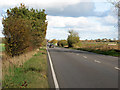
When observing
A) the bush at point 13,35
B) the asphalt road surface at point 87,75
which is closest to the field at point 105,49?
the asphalt road surface at point 87,75

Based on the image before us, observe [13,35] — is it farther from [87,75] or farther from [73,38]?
[73,38]

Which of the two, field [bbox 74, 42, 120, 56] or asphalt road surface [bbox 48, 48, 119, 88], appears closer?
asphalt road surface [bbox 48, 48, 119, 88]

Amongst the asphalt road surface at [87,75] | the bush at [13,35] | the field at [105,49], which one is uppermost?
the bush at [13,35]

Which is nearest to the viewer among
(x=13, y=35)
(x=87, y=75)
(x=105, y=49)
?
(x=87, y=75)

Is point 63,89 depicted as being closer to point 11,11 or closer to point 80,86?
point 80,86

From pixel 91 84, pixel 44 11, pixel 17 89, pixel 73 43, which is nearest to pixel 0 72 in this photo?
pixel 17 89

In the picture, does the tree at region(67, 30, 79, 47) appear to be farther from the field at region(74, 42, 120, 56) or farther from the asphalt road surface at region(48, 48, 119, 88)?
the asphalt road surface at region(48, 48, 119, 88)

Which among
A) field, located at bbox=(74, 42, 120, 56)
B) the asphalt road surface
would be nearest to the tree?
field, located at bbox=(74, 42, 120, 56)

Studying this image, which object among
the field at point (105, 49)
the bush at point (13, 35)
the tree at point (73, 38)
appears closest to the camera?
the bush at point (13, 35)

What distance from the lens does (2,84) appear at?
24.8ft

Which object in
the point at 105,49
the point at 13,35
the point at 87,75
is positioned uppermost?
the point at 13,35

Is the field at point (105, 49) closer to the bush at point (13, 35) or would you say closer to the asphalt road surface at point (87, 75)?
the asphalt road surface at point (87, 75)

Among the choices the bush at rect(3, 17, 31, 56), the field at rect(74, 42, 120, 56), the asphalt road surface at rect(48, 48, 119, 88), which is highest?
the bush at rect(3, 17, 31, 56)

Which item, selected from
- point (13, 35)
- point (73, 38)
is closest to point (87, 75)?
point (13, 35)
